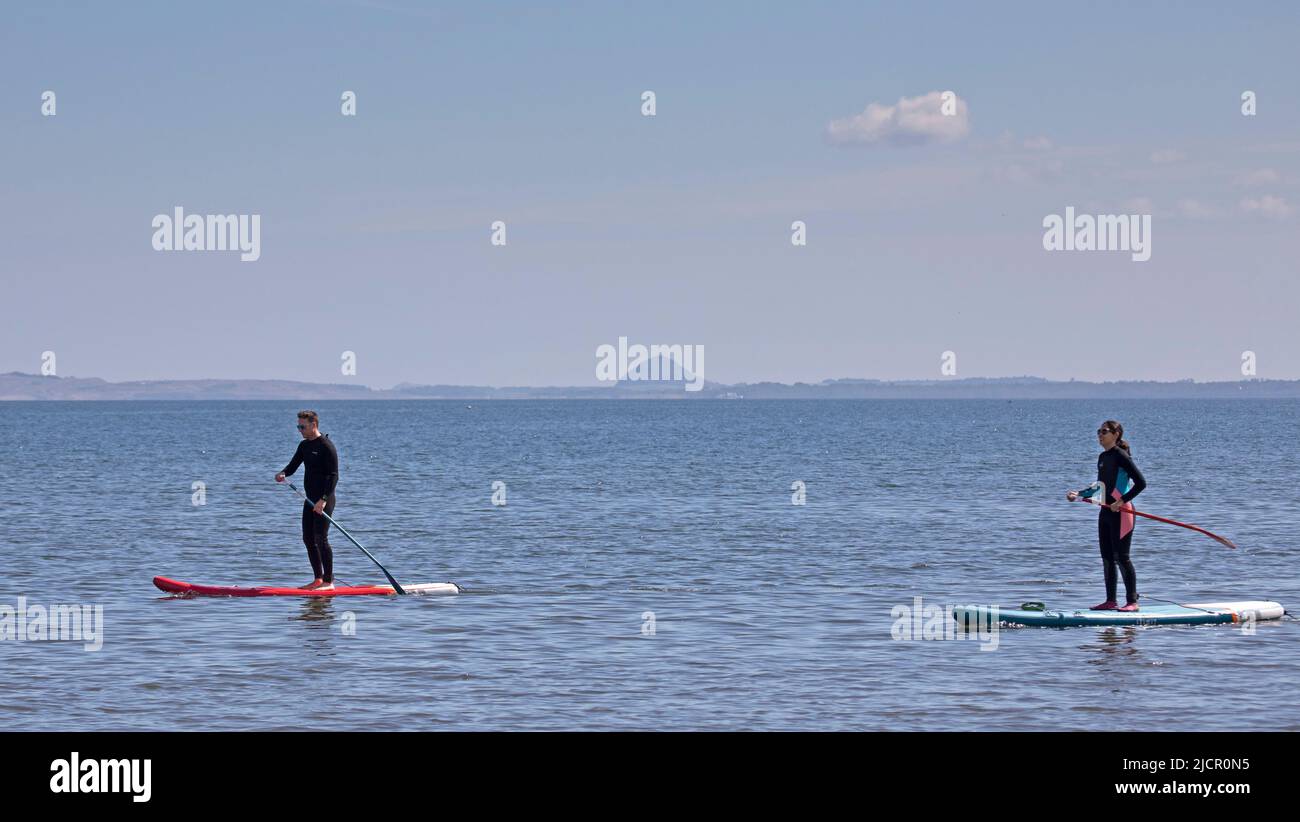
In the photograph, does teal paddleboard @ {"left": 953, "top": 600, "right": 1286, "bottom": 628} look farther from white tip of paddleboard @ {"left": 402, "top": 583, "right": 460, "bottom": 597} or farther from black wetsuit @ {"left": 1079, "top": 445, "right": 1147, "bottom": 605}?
white tip of paddleboard @ {"left": 402, "top": 583, "right": 460, "bottom": 597}

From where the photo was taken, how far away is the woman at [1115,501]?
16.5 m

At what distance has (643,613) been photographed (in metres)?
19.0

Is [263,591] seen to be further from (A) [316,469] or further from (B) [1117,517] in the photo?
(B) [1117,517]

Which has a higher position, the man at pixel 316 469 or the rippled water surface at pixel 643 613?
the man at pixel 316 469

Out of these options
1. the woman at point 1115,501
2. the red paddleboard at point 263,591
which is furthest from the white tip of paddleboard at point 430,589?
the woman at point 1115,501

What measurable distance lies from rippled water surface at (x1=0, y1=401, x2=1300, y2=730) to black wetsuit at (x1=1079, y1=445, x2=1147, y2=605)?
68 centimetres

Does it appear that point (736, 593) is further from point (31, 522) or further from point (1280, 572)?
point (31, 522)

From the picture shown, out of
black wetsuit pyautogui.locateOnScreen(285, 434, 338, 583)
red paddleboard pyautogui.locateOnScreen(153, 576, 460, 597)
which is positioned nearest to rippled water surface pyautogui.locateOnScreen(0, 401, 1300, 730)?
red paddleboard pyautogui.locateOnScreen(153, 576, 460, 597)

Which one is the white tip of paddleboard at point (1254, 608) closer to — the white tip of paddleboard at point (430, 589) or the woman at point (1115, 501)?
the woman at point (1115, 501)

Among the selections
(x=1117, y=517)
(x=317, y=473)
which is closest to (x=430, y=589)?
(x=317, y=473)

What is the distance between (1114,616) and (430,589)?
8990 millimetres

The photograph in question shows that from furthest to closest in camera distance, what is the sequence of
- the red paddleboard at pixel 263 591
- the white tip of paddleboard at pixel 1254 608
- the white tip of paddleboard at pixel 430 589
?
1. the white tip of paddleboard at pixel 430 589
2. the red paddleboard at pixel 263 591
3. the white tip of paddleboard at pixel 1254 608
